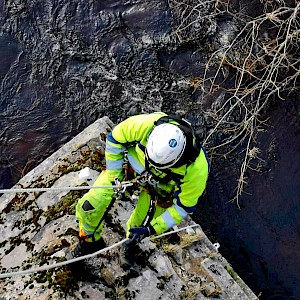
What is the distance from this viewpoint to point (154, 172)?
15.4 ft

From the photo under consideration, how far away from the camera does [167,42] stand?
840 centimetres

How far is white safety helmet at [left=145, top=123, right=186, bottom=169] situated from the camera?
4.12m

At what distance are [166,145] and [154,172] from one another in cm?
64

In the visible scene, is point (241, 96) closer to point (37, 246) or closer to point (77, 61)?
point (77, 61)

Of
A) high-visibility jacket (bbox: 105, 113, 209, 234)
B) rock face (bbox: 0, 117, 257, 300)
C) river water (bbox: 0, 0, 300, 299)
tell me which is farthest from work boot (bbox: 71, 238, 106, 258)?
river water (bbox: 0, 0, 300, 299)

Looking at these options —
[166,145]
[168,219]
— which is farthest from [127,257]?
[166,145]

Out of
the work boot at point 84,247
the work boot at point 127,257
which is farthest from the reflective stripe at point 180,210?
the work boot at point 84,247

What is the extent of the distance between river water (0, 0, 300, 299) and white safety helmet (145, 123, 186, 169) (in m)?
3.98

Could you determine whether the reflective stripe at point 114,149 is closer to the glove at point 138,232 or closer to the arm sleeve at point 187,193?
the arm sleeve at point 187,193

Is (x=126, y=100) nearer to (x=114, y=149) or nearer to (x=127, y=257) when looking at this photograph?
(x=127, y=257)

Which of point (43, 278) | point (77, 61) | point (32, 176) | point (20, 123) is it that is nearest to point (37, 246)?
point (43, 278)

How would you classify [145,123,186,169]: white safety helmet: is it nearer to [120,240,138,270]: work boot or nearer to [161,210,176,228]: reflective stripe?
[161,210,176,228]: reflective stripe

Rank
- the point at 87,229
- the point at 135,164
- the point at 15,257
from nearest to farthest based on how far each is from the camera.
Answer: the point at 135,164 → the point at 87,229 → the point at 15,257

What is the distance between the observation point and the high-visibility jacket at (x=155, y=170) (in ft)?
14.8
